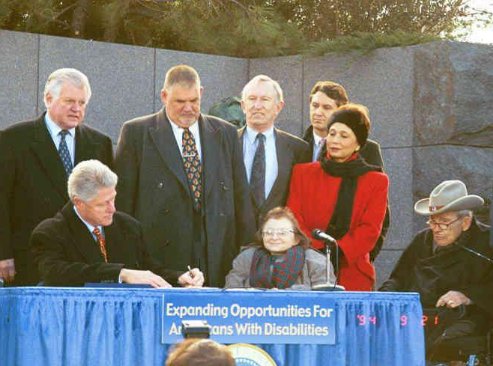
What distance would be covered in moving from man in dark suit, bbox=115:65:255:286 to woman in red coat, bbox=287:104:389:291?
0.48 meters

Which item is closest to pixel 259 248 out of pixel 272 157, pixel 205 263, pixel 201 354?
pixel 205 263

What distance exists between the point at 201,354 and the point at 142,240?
11.2ft

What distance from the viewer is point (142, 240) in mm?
6867

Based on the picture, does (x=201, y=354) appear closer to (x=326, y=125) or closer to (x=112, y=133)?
(x=326, y=125)

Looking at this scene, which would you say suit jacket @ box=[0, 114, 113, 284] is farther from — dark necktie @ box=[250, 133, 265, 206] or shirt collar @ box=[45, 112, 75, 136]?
dark necktie @ box=[250, 133, 265, 206]

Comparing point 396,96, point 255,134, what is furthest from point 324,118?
point 396,96

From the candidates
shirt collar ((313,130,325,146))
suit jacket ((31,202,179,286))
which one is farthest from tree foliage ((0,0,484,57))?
suit jacket ((31,202,179,286))

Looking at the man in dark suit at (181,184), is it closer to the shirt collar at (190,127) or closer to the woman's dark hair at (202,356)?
the shirt collar at (190,127)

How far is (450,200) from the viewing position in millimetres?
8828

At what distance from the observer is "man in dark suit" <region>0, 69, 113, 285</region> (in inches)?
294

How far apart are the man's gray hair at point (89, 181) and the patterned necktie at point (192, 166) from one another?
108 cm

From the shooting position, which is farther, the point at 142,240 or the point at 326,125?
the point at 326,125

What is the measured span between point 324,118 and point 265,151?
479mm

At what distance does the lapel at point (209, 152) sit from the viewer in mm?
7613
